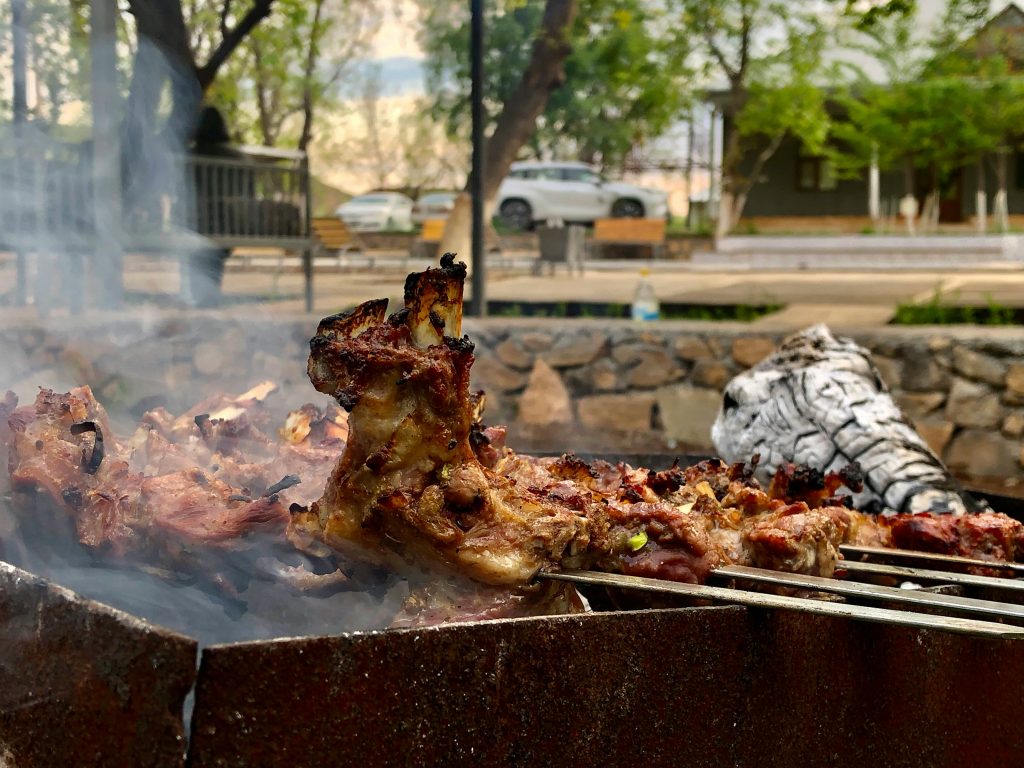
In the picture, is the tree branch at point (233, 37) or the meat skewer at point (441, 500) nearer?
the meat skewer at point (441, 500)

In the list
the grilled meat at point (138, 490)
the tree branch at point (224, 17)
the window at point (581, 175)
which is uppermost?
the window at point (581, 175)

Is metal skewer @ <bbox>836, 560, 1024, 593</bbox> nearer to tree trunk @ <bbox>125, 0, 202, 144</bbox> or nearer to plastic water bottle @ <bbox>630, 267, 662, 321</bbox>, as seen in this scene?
plastic water bottle @ <bbox>630, 267, 662, 321</bbox>

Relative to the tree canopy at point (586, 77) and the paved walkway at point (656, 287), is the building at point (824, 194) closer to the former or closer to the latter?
the tree canopy at point (586, 77)

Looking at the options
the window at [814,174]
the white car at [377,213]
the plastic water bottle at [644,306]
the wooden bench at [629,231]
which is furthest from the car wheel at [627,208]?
the plastic water bottle at [644,306]

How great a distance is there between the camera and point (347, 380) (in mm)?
1663

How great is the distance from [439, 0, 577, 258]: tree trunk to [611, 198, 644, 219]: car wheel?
23389mm

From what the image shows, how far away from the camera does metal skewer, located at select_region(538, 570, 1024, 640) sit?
1455 mm

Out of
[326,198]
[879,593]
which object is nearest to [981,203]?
[326,198]

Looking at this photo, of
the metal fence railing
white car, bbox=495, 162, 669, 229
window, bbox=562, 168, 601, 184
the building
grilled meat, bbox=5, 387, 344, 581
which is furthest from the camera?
the building

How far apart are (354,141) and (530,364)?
105 ft

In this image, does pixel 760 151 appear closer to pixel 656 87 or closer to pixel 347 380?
pixel 656 87

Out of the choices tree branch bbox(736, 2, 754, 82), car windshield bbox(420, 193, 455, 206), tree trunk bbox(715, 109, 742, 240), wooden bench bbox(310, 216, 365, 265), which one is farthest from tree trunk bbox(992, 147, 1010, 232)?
wooden bench bbox(310, 216, 365, 265)

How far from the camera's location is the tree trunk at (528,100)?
11.8 meters

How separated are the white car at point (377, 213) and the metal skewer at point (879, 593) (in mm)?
29977
